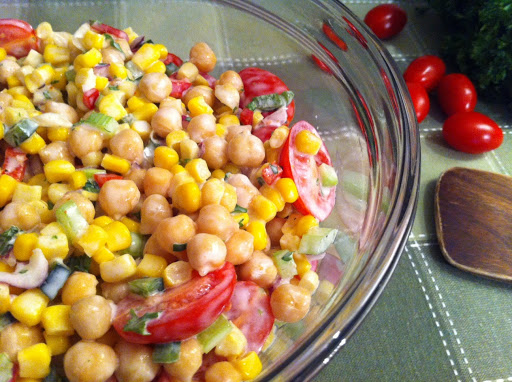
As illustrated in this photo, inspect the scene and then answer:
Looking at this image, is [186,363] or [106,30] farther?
[106,30]

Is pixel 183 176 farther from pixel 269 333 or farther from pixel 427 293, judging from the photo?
pixel 427 293

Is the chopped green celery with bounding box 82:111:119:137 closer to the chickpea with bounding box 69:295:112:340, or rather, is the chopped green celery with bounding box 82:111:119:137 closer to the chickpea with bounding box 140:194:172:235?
the chickpea with bounding box 140:194:172:235

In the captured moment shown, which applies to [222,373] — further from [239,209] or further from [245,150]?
[245,150]

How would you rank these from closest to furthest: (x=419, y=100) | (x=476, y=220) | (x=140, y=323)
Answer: (x=140, y=323), (x=476, y=220), (x=419, y=100)

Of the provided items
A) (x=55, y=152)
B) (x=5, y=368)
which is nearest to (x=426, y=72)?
(x=55, y=152)

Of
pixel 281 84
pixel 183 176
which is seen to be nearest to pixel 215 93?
pixel 281 84

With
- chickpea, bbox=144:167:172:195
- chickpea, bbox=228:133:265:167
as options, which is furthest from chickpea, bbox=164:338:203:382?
chickpea, bbox=228:133:265:167

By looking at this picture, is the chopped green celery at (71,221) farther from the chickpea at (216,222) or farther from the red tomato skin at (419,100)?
the red tomato skin at (419,100)
